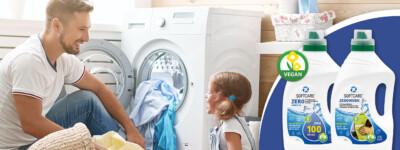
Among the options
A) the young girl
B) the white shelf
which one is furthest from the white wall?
the young girl

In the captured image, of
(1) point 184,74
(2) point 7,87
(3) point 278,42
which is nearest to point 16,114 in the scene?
(2) point 7,87

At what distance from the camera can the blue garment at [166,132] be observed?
132 inches

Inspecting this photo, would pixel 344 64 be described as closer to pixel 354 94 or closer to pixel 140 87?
pixel 354 94

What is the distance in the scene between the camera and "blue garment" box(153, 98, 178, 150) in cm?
336

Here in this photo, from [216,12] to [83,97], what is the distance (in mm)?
967

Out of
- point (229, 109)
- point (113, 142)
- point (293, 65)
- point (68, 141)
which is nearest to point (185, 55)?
point (113, 142)

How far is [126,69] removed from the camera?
3.47 m

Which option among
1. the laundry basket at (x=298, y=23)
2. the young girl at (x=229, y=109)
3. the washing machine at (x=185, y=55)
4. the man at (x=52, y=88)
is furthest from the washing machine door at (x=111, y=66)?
the young girl at (x=229, y=109)

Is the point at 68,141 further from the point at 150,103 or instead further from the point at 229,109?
the point at 150,103

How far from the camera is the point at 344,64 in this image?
55.6 inches

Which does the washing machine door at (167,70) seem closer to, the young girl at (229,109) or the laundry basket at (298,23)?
the laundry basket at (298,23)

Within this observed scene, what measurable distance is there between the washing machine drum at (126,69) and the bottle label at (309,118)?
74.6 inches

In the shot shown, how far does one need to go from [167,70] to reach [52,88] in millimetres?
1071

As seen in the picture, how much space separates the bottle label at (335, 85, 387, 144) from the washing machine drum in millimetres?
1980
